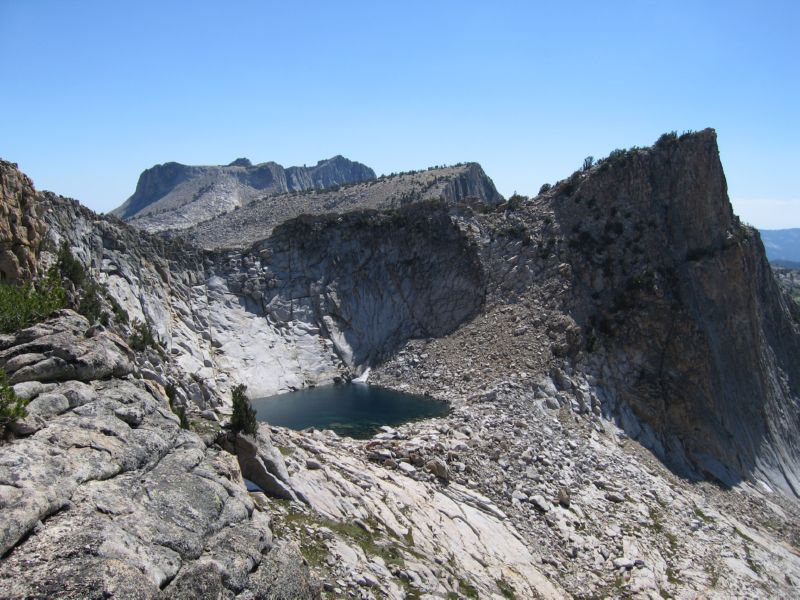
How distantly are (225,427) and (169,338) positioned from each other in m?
25.0

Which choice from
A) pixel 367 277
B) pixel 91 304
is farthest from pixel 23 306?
pixel 367 277

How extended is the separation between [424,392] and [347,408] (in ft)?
21.2

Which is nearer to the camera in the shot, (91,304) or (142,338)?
(91,304)

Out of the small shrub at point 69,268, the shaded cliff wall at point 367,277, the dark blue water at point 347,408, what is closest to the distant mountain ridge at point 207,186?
the shaded cliff wall at point 367,277

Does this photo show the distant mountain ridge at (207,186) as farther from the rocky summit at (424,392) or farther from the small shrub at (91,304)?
the small shrub at (91,304)

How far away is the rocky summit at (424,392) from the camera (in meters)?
13.1

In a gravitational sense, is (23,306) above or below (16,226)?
below

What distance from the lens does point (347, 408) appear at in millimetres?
42500

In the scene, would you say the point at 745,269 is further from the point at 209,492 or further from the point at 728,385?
the point at 209,492

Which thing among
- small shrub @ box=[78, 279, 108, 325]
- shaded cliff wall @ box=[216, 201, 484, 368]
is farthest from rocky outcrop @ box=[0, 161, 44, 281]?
shaded cliff wall @ box=[216, 201, 484, 368]

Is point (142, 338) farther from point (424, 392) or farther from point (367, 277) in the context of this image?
point (367, 277)

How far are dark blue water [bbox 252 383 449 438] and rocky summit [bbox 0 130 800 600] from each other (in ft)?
6.07

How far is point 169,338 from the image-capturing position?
43031mm

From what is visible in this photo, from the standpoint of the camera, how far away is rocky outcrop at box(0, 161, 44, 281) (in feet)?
75.4
